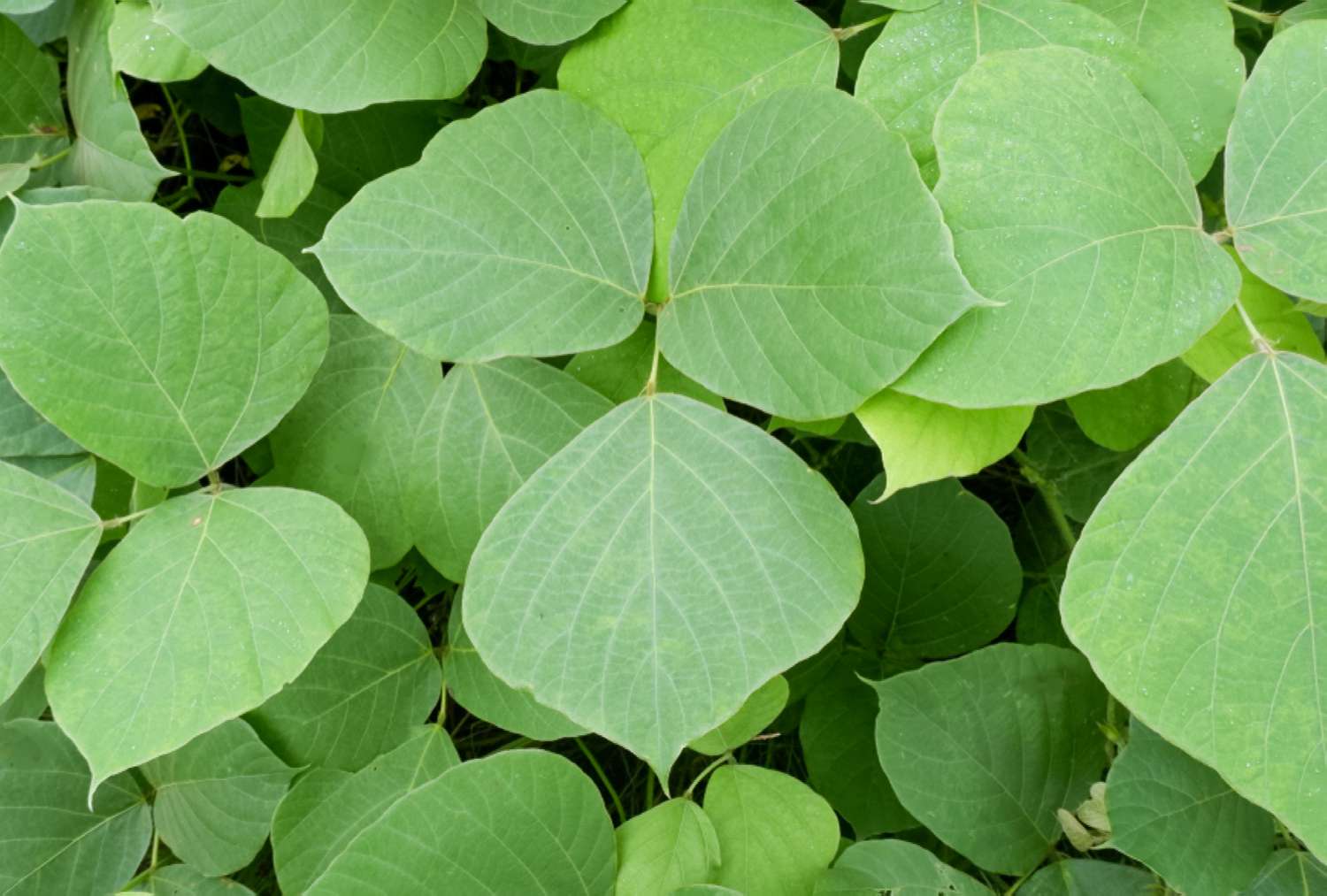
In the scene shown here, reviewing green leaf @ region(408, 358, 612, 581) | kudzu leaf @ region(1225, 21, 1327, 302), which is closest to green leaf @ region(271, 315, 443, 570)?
green leaf @ region(408, 358, 612, 581)

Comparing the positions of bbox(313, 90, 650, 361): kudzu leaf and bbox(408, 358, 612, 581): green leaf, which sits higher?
bbox(313, 90, 650, 361): kudzu leaf

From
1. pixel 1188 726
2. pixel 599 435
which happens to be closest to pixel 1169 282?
pixel 1188 726

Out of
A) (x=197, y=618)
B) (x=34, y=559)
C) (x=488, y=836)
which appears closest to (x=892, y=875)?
(x=488, y=836)

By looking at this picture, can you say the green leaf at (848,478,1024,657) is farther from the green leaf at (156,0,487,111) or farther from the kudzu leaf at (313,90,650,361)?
the green leaf at (156,0,487,111)

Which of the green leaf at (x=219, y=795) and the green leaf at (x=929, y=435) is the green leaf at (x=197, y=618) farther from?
the green leaf at (x=929, y=435)

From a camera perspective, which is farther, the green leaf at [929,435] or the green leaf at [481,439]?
the green leaf at [481,439]

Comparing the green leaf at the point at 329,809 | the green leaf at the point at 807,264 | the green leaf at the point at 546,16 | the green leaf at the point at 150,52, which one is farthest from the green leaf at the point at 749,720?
the green leaf at the point at 150,52
